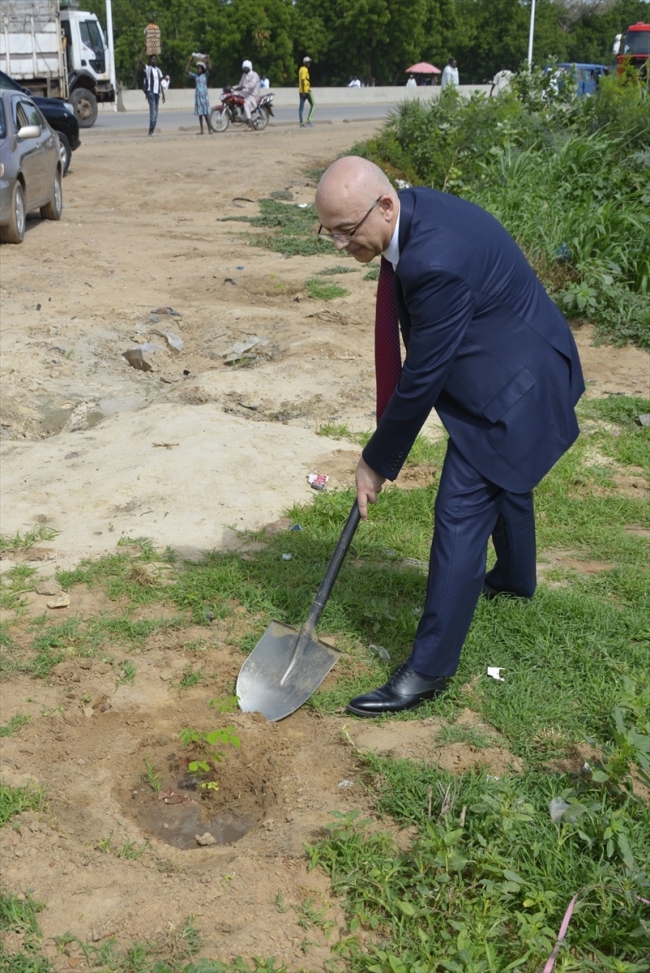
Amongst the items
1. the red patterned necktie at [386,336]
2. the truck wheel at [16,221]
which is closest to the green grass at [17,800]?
the red patterned necktie at [386,336]

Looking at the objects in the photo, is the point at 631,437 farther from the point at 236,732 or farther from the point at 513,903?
the point at 513,903

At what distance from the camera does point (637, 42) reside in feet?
94.1

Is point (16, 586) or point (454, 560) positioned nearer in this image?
point (454, 560)

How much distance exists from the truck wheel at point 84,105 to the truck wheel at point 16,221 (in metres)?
15.3

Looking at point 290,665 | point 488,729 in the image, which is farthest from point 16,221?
point 488,729

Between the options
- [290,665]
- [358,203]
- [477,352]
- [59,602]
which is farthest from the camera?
[59,602]

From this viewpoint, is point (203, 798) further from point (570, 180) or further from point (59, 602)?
point (570, 180)

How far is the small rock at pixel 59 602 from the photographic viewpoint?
4.33m

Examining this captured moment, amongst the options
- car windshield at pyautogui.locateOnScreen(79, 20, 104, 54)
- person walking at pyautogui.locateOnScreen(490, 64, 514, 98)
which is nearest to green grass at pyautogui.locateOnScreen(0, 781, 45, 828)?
person walking at pyautogui.locateOnScreen(490, 64, 514, 98)

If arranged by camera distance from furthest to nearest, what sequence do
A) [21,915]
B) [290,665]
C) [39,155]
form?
[39,155]
[290,665]
[21,915]

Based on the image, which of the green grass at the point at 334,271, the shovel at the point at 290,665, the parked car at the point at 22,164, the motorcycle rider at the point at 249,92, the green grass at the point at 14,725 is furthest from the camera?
the motorcycle rider at the point at 249,92

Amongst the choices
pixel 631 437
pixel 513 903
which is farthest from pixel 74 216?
pixel 513 903

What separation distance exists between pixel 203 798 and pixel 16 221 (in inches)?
361

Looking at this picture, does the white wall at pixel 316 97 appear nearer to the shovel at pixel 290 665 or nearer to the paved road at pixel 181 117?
the paved road at pixel 181 117
